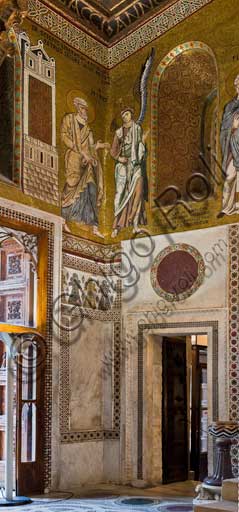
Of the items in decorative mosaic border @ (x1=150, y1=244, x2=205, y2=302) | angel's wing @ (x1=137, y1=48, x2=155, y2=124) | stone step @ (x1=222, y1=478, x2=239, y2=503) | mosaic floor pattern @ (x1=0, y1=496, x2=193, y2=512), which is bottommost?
mosaic floor pattern @ (x1=0, y1=496, x2=193, y2=512)

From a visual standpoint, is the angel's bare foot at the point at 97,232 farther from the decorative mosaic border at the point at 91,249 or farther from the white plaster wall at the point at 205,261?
the white plaster wall at the point at 205,261

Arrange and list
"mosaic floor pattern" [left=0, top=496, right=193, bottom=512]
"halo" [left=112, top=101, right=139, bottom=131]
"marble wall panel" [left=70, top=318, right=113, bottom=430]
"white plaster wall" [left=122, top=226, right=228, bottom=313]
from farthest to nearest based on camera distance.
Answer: "halo" [left=112, top=101, right=139, bottom=131], "marble wall panel" [left=70, top=318, right=113, bottom=430], "white plaster wall" [left=122, top=226, right=228, bottom=313], "mosaic floor pattern" [left=0, top=496, right=193, bottom=512]

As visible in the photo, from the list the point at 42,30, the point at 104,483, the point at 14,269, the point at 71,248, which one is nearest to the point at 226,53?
the point at 42,30

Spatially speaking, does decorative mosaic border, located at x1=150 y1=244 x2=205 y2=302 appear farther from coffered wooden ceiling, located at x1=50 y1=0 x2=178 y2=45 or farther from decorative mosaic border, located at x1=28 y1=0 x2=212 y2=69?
coffered wooden ceiling, located at x1=50 y1=0 x2=178 y2=45

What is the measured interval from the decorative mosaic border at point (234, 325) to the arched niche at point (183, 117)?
1.06m

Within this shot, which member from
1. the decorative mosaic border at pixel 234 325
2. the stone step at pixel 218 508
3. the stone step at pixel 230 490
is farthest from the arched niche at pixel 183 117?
the stone step at pixel 218 508

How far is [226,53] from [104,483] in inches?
248

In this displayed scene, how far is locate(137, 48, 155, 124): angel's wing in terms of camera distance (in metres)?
11.3

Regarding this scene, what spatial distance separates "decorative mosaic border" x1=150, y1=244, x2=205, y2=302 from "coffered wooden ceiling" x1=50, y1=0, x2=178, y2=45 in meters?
3.58

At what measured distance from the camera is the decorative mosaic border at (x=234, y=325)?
9.70 metres

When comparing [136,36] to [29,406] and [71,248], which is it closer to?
[71,248]

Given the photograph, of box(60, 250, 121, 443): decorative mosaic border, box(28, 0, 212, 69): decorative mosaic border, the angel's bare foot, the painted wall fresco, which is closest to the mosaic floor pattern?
Result: box(60, 250, 121, 443): decorative mosaic border

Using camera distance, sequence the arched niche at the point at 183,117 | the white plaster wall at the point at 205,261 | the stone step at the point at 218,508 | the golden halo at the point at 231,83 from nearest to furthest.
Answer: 1. the stone step at the point at 218,508
2. the white plaster wall at the point at 205,261
3. the golden halo at the point at 231,83
4. the arched niche at the point at 183,117

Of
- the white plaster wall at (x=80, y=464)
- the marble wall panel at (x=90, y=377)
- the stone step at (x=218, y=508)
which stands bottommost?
the white plaster wall at (x=80, y=464)
